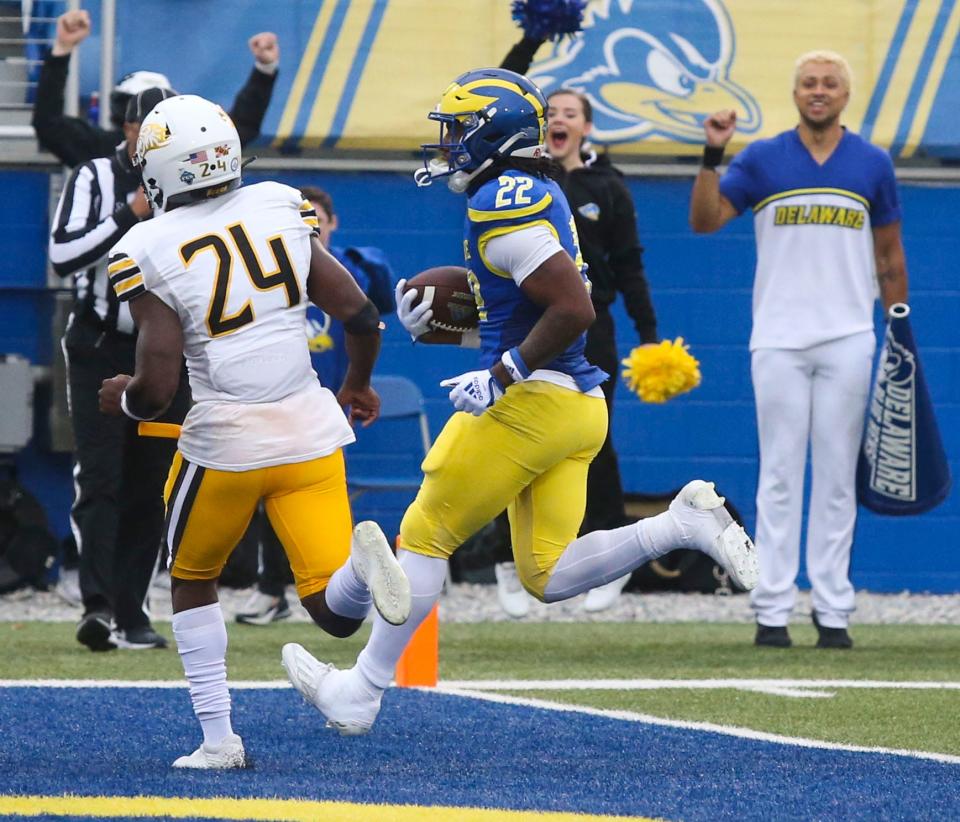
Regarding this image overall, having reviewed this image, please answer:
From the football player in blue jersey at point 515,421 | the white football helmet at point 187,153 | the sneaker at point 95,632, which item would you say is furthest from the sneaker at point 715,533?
the sneaker at point 95,632

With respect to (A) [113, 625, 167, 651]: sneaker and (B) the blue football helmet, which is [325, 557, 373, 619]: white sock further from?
(A) [113, 625, 167, 651]: sneaker

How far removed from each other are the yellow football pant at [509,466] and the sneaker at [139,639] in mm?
2424

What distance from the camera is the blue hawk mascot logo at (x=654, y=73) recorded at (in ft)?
34.5

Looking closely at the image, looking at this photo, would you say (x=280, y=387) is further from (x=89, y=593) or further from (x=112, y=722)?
(x=89, y=593)

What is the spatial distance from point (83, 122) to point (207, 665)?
4528 mm

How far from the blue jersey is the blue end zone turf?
0.98 metres

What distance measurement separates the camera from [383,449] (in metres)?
10.5

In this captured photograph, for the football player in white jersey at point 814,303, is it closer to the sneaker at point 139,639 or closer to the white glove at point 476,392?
the sneaker at point 139,639

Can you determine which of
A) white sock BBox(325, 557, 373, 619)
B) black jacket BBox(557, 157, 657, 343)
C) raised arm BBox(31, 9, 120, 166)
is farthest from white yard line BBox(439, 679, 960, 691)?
raised arm BBox(31, 9, 120, 166)

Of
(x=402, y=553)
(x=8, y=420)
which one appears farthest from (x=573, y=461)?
(x=8, y=420)

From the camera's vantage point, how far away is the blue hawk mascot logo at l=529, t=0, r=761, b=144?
10.5 metres

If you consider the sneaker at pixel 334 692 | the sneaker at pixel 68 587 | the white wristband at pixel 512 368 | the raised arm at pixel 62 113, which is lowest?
the sneaker at pixel 68 587

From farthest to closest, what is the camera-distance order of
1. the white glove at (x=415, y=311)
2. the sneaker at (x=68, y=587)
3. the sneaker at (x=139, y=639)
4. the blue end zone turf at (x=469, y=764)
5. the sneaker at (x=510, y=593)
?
the sneaker at (x=68, y=587)
the sneaker at (x=510, y=593)
the sneaker at (x=139, y=639)
the white glove at (x=415, y=311)
the blue end zone turf at (x=469, y=764)

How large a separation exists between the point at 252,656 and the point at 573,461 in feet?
7.78
